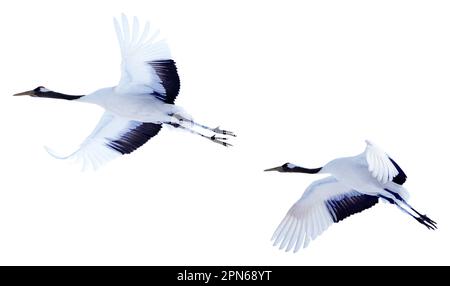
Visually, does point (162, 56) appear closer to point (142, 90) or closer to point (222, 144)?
point (142, 90)

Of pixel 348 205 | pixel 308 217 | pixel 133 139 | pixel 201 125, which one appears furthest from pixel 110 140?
pixel 348 205

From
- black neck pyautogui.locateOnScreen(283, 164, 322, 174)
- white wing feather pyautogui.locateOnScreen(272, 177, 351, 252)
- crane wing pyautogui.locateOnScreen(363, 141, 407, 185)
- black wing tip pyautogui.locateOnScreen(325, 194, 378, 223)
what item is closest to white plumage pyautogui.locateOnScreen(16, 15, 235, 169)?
black neck pyautogui.locateOnScreen(283, 164, 322, 174)

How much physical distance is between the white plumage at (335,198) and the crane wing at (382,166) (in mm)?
23

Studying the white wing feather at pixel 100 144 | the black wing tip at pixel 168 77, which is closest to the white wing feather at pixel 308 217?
the black wing tip at pixel 168 77

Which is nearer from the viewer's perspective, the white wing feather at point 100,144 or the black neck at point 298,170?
the black neck at point 298,170

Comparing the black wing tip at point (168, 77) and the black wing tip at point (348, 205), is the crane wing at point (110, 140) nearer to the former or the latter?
the black wing tip at point (168, 77)

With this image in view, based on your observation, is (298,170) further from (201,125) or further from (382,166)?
(382,166)

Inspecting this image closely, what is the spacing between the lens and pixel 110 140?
14953mm

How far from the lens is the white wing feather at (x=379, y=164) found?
13.0 metres

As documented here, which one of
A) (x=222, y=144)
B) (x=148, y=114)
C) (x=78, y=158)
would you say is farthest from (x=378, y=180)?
(x=78, y=158)

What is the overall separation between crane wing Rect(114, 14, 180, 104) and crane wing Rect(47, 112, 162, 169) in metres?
0.90

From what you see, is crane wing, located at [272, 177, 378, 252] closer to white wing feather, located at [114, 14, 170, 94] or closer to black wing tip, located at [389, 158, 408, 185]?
black wing tip, located at [389, 158, 408, 185]

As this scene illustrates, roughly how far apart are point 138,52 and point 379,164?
330 cm

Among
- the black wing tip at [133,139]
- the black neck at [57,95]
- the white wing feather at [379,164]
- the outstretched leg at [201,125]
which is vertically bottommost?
the white wing feather at [379,164]
